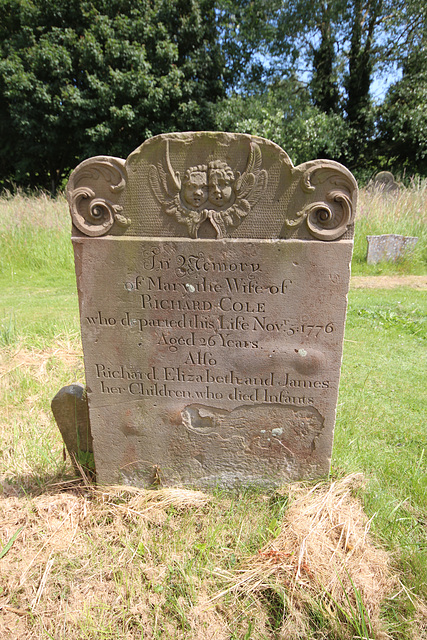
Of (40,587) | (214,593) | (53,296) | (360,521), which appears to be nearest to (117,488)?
(40,587)

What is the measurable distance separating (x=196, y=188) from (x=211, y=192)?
77 millimetres

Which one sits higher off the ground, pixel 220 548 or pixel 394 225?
pixel 394 225

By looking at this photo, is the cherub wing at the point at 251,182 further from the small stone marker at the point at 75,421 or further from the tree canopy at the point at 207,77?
the tree canopy at the point at 207,77

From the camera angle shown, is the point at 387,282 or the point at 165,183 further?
the point at 387,282

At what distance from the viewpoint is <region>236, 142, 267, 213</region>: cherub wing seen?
6.15 feet

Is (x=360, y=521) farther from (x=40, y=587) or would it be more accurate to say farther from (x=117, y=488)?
(x=40, y=587)

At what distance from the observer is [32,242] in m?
7.59

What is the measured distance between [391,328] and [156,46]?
1239 centimetres

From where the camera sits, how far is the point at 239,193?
1916 millimetres

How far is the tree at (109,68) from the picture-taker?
12.2m

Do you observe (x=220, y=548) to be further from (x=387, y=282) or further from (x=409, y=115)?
(x=409, y=115)

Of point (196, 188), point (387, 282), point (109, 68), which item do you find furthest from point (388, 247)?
point (109, 68)

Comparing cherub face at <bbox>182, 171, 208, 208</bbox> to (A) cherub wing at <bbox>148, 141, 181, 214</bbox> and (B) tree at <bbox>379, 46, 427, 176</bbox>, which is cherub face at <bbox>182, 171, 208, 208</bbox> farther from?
(B) tree at <bbox>379, 46, 427, 176</bbox>

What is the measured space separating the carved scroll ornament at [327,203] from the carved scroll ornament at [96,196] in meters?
0.87
